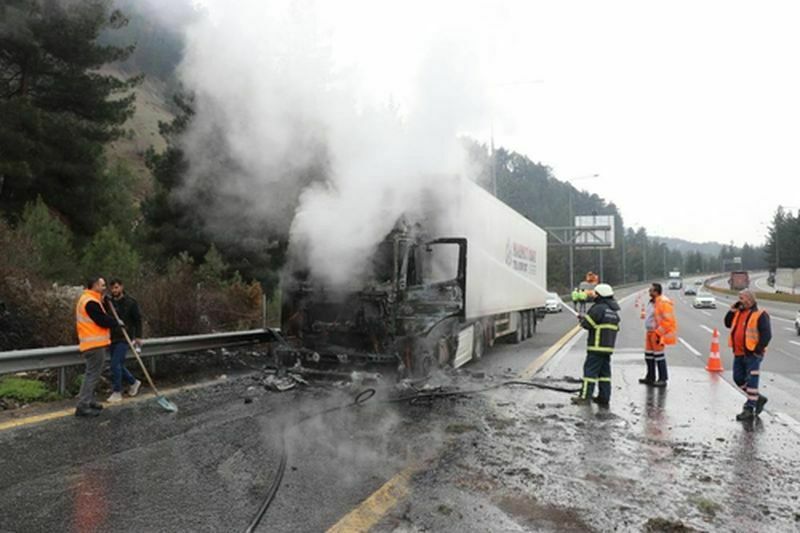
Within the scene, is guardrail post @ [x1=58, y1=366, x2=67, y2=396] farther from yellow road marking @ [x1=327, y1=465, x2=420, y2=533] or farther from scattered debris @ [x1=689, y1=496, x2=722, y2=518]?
scattered debris @ [x1=689, y1=496, x2=722, y2=518]

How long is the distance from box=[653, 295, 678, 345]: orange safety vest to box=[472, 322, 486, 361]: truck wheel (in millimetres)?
3422

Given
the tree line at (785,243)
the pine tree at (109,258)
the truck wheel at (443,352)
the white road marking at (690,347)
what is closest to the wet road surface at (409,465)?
the truck wheel at (443,352)

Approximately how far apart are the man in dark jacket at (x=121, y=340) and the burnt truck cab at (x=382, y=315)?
79.9 inches

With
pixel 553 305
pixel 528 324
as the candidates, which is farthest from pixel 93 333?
pixel 553 305

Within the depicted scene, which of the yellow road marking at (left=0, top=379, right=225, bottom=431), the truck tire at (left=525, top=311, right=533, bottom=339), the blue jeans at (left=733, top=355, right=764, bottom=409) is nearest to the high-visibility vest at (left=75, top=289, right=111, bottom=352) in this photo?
the yellow road marking at (left=0, top=379, right=225, bottom=431)

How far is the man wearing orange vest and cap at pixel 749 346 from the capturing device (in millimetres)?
7125

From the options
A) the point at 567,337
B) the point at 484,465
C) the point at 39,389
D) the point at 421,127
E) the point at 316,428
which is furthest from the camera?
the point at 567,337

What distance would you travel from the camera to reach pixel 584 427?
21.2 feet

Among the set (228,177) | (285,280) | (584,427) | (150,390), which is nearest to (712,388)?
(584,427)

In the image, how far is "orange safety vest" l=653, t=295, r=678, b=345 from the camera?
9.30 m

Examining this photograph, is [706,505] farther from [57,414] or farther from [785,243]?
[785,243]

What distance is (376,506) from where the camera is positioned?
4043 millimetres

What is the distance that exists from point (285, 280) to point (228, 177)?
3.15 metres

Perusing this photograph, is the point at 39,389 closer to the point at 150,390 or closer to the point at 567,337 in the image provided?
the point at 150,390
